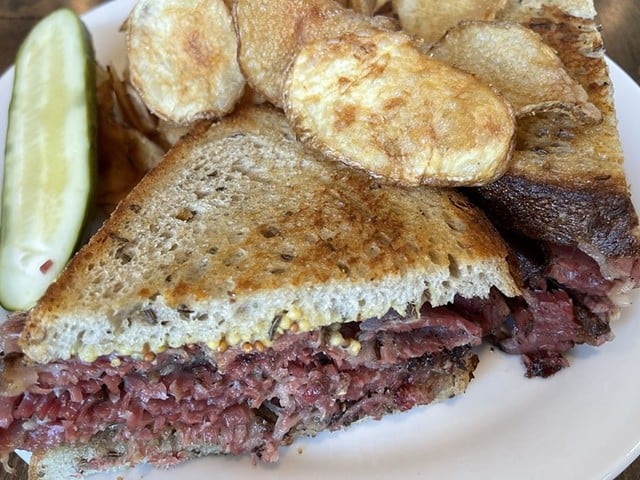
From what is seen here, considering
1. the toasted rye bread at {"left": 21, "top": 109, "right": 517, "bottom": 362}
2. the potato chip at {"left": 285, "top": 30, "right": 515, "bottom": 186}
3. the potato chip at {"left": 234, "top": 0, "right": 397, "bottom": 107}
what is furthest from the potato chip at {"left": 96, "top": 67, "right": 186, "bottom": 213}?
the potato chip at {"left": 285, "top": 30, "right": 515, "bottom": 186}

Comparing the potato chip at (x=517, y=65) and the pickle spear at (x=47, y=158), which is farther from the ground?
the potato chip at (x=517, y=65)

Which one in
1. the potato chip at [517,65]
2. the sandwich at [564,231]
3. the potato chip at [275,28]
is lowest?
the sandwich at [564,231]

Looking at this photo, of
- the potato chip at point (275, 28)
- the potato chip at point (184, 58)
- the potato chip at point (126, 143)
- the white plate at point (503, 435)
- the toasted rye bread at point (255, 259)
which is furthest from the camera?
the potato chip at point (126, 143)

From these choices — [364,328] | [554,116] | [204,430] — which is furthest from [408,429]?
[554,116]

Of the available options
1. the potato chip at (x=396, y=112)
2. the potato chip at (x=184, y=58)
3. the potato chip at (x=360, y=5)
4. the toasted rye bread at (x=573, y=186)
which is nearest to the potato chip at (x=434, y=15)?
the potato chip at (x=360, y=5)

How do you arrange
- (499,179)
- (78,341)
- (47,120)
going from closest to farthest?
(78,341), (499,179), (47,120)

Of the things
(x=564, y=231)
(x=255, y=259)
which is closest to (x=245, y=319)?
(x=255, y=259)

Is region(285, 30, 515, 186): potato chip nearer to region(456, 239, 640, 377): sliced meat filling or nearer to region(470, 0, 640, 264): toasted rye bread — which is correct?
region(470, 0, 640, 264): toasted rye bread

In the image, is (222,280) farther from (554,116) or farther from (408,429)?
(554,116)

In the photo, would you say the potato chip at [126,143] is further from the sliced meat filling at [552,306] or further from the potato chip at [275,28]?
the sliced meat filling at [552,306]
